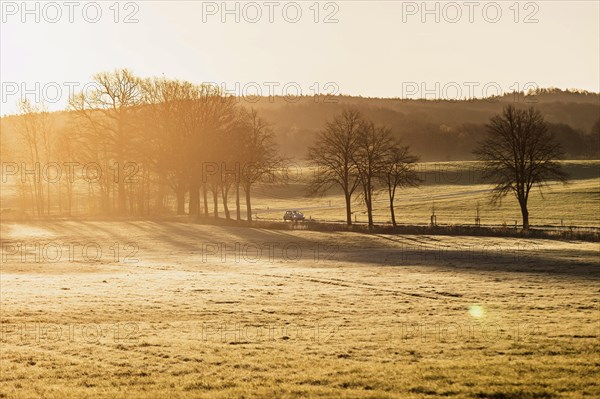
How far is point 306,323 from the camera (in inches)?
1112

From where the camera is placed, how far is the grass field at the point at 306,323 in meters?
18.8

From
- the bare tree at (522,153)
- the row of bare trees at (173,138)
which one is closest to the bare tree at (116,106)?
the row of bare trees at (173,138)

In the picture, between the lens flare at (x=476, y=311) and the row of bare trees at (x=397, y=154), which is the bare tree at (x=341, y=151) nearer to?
the row of bare trees at (x=397, y=154)

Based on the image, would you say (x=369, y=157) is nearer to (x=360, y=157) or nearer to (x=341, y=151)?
(x=360, y=157)

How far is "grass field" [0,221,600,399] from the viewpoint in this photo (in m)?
18.8

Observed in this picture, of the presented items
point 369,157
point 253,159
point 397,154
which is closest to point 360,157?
point 369,157

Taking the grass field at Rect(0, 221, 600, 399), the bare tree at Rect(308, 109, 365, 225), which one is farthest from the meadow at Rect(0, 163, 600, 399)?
the bare tree at Rect(308, 109, 365, 225)

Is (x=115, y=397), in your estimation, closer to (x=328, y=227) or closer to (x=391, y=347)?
(x=391, y=347)

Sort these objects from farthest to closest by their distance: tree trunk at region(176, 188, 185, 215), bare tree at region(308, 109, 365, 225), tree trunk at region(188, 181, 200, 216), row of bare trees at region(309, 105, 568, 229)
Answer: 1. tree trunk at region(176, 188, 185, 215)
2. tree trunk at region(188, 181, 200, 216)
3. bare tree at region(308, 109, 365, 225)
4. row of bare trees at region(309, 105, 568, 229)

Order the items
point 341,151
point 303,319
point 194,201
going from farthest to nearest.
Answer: point 194,201 < point 341,151 < point 303,319

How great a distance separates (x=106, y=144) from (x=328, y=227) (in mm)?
26278

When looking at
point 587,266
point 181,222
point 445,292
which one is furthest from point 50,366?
point 181,222

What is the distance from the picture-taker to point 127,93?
266 feet

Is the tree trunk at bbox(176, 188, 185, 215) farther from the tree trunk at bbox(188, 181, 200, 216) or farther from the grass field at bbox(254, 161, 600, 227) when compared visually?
the grass field at bbox(254, 161, 600, 227)
